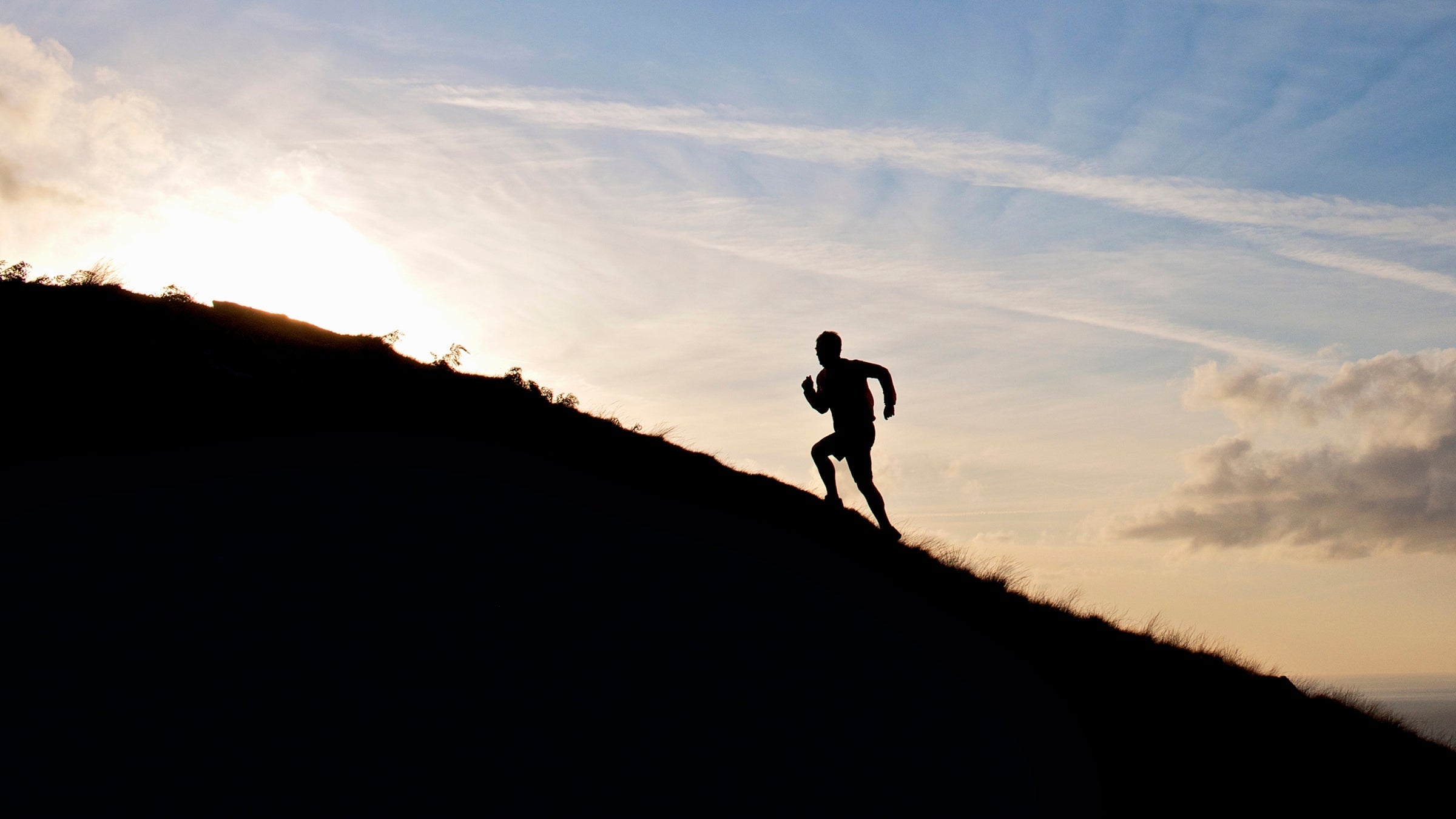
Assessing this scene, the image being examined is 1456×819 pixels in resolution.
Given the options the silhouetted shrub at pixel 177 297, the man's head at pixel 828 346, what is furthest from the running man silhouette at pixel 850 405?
the silhouetted shrub at pixel 177 297

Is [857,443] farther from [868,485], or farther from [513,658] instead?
[513,658]

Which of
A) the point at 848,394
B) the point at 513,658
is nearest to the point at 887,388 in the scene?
the point at 848,394

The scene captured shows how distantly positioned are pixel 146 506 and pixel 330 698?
3.69 meters

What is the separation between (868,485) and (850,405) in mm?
1085

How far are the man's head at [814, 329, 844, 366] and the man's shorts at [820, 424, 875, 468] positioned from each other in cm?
95

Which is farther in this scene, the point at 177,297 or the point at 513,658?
the point at 177,297

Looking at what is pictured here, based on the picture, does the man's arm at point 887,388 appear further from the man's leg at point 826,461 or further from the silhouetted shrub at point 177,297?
the silhouetted shrub at point 177,297

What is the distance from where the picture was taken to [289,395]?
11.3 metres

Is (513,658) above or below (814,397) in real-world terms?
below

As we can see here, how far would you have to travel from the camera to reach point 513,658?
5266mm

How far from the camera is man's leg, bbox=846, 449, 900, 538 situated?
11039 mm

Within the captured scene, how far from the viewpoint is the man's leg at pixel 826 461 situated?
1124cm

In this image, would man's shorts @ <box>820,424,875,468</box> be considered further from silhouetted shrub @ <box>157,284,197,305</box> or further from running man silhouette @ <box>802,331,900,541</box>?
silhouetted shrub @ <box>157,284,197,305</box>

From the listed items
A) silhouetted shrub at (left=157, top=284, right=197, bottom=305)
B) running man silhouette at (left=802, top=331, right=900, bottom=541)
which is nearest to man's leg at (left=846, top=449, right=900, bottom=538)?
running man silhouette at (left=802, top=331, right=900, bottom=541)
